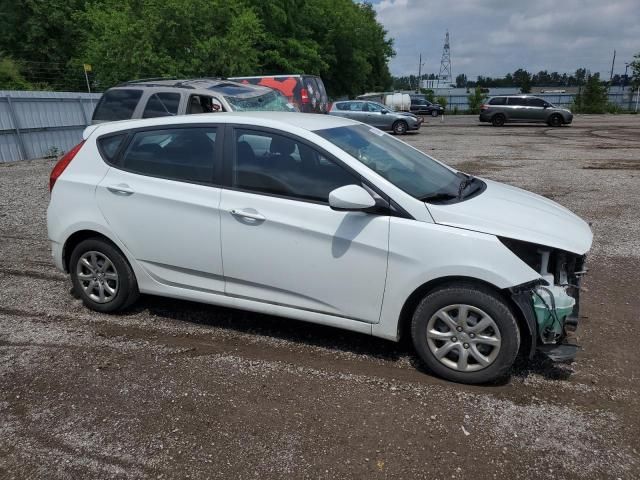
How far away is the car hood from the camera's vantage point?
324cm

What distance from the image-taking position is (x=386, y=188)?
342cm

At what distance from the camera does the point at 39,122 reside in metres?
16.1

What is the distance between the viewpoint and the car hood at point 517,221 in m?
3.24

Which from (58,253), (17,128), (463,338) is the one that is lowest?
(463,338)

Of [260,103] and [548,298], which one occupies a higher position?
[260,103]

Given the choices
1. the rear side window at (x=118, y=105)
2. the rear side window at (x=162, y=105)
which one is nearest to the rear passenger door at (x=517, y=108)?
the rear side window at (x=162, y=105)

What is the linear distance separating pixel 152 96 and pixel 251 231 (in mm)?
6066

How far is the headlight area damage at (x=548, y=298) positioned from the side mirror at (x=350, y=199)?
0.87 m

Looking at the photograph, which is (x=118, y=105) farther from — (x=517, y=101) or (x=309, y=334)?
(x=517, y=101)

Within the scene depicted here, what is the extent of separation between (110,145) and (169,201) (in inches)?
34.5

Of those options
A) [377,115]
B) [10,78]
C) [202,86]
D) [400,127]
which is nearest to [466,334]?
[202,86]

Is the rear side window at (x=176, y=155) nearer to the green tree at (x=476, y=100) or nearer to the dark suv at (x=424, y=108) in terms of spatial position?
the dark suv at (x=424, y=108)

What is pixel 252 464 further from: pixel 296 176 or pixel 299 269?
pixel 296 176

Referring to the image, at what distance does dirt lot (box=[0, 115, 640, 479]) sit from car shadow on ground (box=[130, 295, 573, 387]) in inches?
0.6
